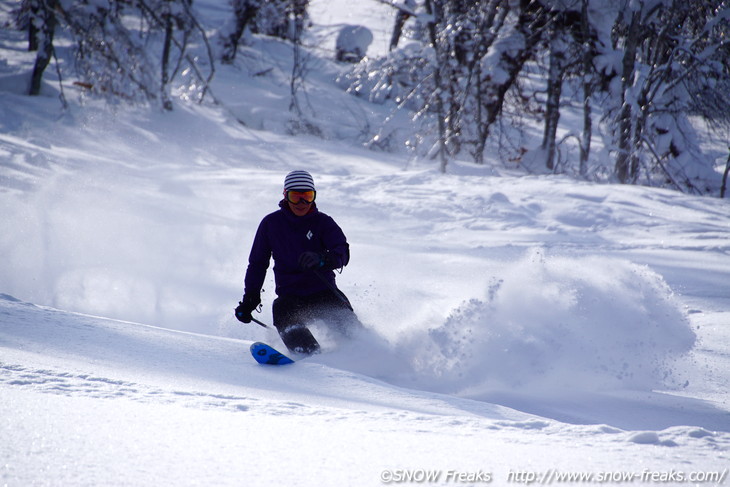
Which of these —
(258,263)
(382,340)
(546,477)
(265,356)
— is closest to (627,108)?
(382,340)

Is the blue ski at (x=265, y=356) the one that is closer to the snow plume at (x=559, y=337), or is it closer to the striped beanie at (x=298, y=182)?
the snow plume at (x=559, y=337)

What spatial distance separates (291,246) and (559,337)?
2.04 meters

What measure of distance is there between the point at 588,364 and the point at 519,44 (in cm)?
1268

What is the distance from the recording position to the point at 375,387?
3.58m

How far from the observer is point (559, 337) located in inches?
172

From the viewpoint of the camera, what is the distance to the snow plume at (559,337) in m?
4.13

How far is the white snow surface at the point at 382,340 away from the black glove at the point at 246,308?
22 centimetres

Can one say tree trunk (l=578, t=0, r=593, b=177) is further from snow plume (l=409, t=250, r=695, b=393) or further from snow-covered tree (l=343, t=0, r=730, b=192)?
snow plume (l=409, t=250, r=695, b=393)

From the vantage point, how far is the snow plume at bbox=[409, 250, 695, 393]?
413 cm

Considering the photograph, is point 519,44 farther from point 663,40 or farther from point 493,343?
point 493,343

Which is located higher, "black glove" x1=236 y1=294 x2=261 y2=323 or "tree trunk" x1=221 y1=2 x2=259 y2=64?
"tree trunk" x1=221 y1=2 x2=259 y2=64

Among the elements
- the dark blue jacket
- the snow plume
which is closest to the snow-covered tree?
the snow plume

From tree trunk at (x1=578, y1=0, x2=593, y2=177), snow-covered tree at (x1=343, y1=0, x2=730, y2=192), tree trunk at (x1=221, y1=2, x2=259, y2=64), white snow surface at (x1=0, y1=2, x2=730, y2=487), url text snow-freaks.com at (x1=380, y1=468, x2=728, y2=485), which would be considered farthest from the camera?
tree trunk at (x1=221, y1=2, x2=259, y2=64)

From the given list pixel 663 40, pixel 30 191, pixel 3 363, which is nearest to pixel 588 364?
pixel 3 363
